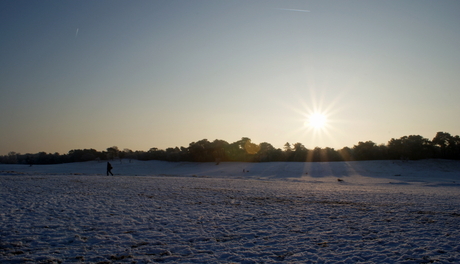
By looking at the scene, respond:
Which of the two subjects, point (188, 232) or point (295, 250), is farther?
point (188, 232)

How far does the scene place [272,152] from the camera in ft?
196

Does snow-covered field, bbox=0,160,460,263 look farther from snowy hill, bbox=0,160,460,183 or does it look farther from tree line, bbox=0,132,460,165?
tree line, bbox=0,132,460,165

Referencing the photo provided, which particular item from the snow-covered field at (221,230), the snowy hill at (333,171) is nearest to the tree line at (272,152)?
the snowy hill at (333,171)

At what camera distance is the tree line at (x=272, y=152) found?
4903cm

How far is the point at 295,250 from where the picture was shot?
22.4ft

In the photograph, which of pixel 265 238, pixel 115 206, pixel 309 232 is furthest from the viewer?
pixel 115 206

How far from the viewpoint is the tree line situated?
49031 mm

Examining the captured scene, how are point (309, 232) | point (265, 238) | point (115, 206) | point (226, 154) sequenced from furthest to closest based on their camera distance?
point (226, 154) < point (115, 206) < point (309, 232) < point (265, 238)

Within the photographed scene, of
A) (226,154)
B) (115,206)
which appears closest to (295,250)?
(115,206)

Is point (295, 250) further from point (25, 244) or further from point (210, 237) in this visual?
point (25, 244)

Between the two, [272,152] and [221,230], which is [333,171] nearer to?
[272,152]

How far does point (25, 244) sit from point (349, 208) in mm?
11385

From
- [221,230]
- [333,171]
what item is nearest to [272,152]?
[333,171]

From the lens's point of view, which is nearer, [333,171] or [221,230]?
[221,230]
